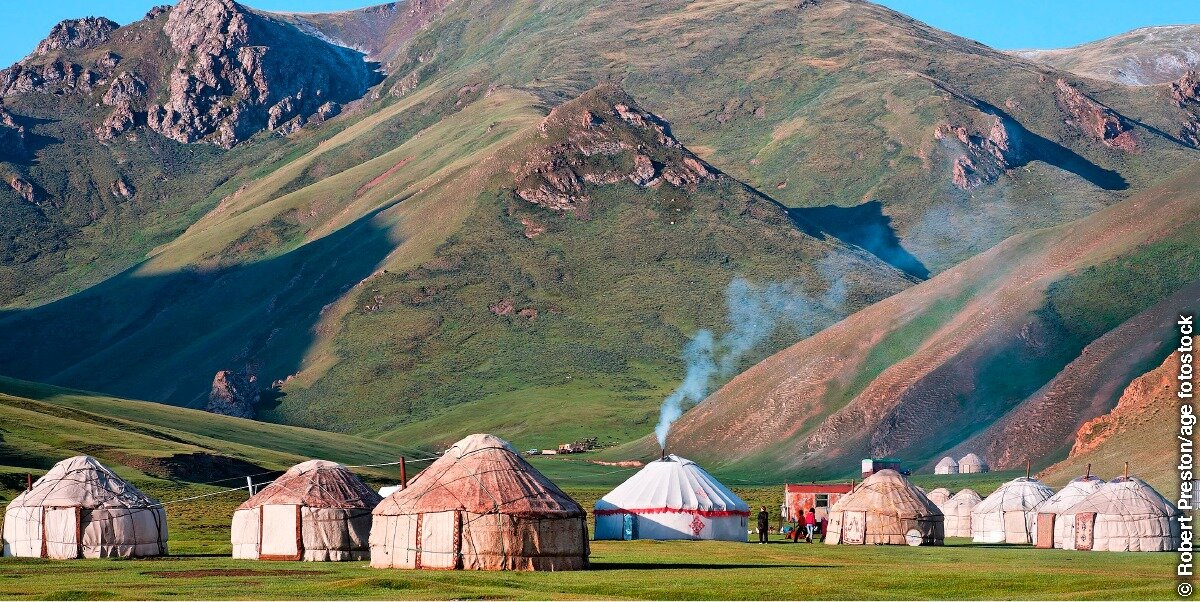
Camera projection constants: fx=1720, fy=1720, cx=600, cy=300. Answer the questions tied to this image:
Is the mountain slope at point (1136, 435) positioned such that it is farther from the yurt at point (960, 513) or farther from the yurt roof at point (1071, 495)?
the yurt roof at point (1071, 495)

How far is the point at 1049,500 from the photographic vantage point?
265 ft

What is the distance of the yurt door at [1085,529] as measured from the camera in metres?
73.8

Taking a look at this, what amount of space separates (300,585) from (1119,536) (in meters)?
38.9

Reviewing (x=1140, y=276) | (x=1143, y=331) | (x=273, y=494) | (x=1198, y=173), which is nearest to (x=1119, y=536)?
(x=273, y=494)

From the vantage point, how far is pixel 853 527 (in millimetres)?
78125

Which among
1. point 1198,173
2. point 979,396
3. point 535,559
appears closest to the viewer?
point 535,559

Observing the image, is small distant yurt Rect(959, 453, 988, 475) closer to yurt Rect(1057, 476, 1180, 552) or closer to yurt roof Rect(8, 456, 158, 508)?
yurt Rect(1057, 476, 1180, 552)

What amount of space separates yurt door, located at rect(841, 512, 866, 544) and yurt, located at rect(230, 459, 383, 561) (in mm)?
24884

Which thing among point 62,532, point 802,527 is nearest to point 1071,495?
point 802,527

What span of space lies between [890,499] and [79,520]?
115ft

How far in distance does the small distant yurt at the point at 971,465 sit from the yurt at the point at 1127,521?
58985 mm

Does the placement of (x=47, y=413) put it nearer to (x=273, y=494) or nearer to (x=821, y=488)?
(x=821, y=488)

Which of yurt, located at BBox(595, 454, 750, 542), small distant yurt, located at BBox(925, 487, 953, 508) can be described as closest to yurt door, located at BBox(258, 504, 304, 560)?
yurt, located at BBox(595, 454, 750, 542)

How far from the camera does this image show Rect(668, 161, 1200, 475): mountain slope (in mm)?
142000
